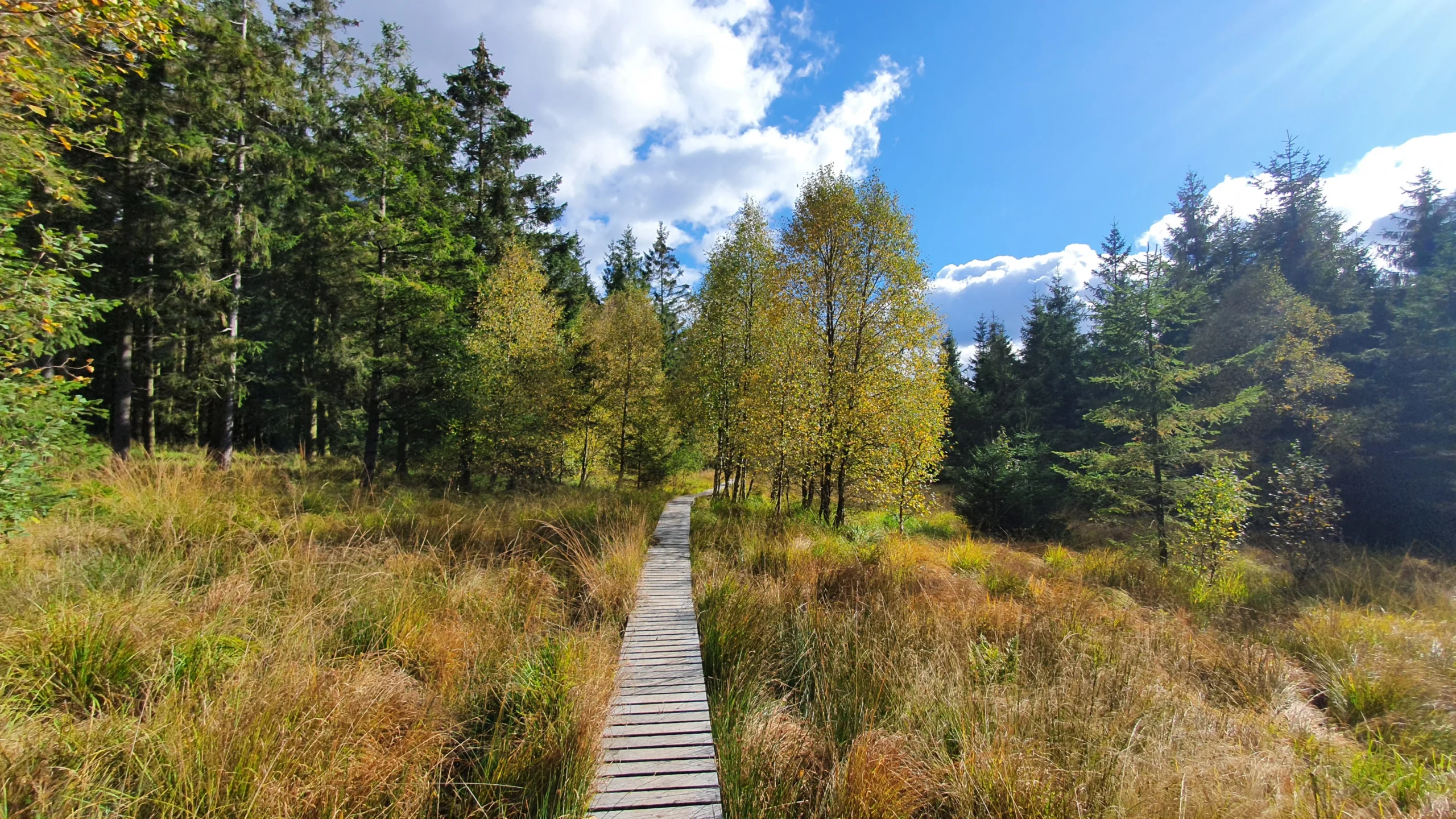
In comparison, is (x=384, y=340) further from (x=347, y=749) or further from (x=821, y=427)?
(x=347, y=749)

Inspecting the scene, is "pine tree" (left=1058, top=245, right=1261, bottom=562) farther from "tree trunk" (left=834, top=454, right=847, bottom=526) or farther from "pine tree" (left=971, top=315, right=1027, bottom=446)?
"pine tree" (left=971, top=315, right=1027, bottom=446)

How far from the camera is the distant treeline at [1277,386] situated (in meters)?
12.9

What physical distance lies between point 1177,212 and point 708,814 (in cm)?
4231

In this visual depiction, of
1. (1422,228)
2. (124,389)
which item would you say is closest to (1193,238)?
(1422,228)

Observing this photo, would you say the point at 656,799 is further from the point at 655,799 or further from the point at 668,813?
the point at 668,813

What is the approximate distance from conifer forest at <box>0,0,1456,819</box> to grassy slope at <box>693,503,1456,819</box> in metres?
0.05

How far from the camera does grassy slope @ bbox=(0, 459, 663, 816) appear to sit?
229cm

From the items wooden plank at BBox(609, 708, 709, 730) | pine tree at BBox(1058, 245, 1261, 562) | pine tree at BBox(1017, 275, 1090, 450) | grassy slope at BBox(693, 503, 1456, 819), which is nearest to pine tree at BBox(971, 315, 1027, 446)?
pine tree at BBox(1017, 275, 1090, 450)

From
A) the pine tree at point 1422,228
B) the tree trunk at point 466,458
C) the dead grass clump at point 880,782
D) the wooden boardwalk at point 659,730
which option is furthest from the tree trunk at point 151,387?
the pine tree at point 1422,228

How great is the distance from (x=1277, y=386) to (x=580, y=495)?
89.7 ft

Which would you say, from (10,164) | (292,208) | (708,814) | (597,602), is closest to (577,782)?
(708,814)

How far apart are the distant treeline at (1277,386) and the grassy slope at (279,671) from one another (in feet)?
42.4

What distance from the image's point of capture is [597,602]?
5.64 meters

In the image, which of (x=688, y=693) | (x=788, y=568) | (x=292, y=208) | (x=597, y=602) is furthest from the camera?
(x=292, y=208)
